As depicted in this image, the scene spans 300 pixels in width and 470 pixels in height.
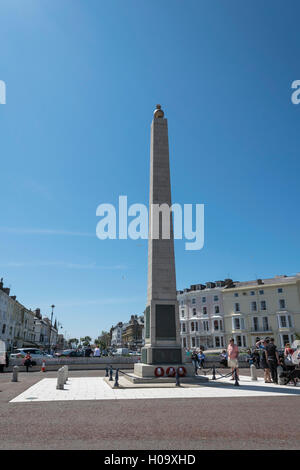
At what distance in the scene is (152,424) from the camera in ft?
23.5

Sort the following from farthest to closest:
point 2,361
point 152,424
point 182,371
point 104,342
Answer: point 104,342
point 2,361
point 182,371
point 152,424

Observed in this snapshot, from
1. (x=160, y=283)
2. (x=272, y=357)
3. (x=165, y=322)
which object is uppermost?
(x=160, y=283)

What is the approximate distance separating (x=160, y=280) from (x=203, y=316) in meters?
49.4

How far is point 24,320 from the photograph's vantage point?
73.8 m

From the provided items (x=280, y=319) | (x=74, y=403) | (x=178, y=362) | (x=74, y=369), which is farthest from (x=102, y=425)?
(x=280, y=319)

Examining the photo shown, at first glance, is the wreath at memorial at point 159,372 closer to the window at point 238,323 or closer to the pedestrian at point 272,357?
the pedestrian at point 272,357

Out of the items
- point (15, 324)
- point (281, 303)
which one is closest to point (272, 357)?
point (281, 303)

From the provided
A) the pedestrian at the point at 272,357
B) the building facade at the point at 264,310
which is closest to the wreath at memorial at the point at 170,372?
the pedestrian at the point at 272,357

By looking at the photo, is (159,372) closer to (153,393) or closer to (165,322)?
(165,322)

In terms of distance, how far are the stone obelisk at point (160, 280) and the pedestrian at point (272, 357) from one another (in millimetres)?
4207

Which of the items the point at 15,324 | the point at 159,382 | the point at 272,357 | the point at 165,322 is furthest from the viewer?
the point at 15,324

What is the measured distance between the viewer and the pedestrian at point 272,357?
15.1 metres

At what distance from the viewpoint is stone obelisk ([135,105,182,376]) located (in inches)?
651
